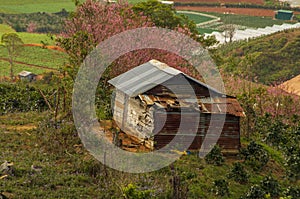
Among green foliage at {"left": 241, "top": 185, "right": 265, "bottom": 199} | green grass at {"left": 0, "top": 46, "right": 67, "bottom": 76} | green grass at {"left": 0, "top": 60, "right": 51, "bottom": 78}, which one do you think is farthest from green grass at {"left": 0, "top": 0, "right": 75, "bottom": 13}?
green foliage at {"left": 241, "top": 185, "right": 265, "bottom": 199}

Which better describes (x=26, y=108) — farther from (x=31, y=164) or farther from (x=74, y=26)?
(x=31, y=164)

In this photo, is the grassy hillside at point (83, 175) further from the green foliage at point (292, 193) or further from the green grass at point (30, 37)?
the green grass at point (30, 37)

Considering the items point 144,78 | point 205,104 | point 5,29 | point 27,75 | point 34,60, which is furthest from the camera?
point 5,29

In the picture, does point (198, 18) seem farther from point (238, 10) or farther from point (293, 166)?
point (293, 166)

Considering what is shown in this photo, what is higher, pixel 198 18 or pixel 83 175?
pixel 83 175

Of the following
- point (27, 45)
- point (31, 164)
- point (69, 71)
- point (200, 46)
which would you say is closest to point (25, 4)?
point (27, 45)

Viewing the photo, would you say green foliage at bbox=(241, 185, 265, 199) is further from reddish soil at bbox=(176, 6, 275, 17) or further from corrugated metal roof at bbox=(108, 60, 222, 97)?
reddish soil at bbox=(176, 6, 275, 17)

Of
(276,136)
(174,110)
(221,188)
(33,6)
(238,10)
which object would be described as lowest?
(33,6)

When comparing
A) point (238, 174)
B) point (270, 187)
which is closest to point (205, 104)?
point (238, 174)
